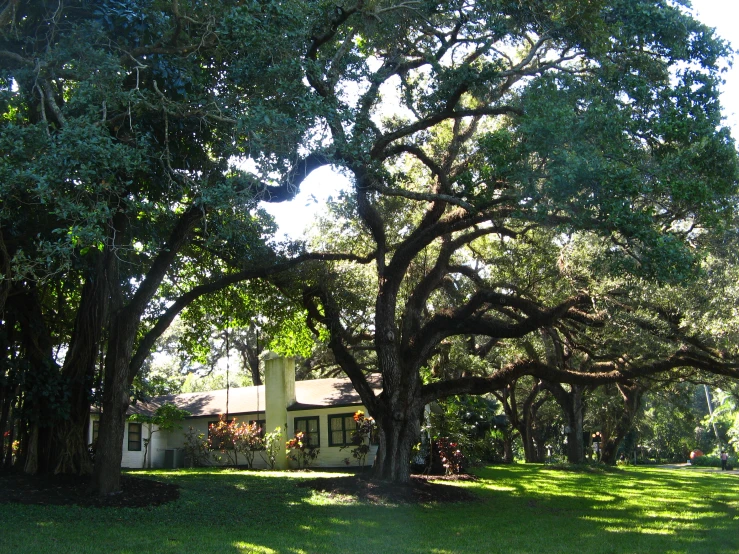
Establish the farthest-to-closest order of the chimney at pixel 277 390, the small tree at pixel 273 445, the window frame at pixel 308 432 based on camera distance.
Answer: the chimney at pixel 277 390
the window frame at pixel 308 432
the small tree at pixel 273 445

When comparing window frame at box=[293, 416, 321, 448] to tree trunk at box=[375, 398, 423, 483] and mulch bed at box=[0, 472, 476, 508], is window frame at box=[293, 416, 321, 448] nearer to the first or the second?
mulch bed at box=[0, 472, 476, 508]

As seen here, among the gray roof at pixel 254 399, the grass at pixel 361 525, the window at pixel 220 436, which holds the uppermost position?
the gray roof at pixel 254 399

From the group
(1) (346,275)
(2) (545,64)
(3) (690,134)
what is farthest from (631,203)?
(1) (346,275)

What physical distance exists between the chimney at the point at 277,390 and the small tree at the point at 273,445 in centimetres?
85

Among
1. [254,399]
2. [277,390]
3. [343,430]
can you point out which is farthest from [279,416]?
[254,399]

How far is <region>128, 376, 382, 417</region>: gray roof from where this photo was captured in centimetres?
2472

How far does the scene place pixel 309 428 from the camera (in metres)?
25.0

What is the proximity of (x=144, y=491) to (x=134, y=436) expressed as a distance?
585 inches

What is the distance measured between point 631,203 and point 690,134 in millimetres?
1575

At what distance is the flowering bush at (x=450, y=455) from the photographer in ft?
66.1

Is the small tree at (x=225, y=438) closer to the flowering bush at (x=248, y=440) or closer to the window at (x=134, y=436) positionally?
the flowering bush at (x=248, y=440)

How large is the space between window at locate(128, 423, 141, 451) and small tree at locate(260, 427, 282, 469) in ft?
19.6

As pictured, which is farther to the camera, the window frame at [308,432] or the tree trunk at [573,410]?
the tree trunk at [573,410]

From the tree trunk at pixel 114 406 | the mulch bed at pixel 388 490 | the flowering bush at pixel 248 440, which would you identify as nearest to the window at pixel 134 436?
the flowering bush at pixel 248 440
